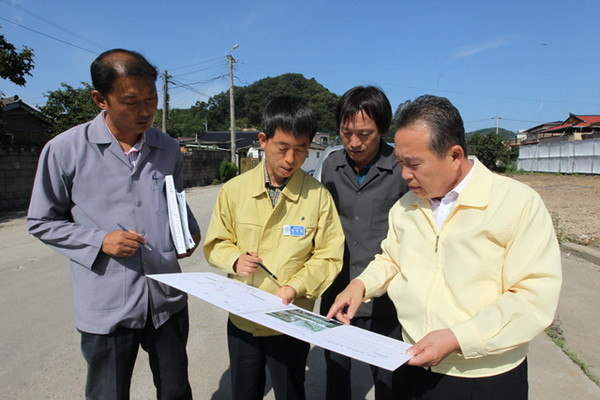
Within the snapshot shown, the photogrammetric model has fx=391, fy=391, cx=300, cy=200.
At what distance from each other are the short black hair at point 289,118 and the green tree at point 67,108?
17.5 meters

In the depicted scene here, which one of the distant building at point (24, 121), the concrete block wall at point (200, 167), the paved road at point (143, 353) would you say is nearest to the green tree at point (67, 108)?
the distant building at point (24, 121)

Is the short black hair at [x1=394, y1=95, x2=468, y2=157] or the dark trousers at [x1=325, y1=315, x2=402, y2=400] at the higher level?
the short black hair at [x1=394, y1=95, x2=468, y2=157]

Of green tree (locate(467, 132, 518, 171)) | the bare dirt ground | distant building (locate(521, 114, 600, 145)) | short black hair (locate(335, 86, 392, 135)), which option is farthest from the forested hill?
short black hair (locate(335, 86, 392, 135))

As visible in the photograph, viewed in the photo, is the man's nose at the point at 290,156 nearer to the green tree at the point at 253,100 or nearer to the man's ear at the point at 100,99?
the man's ear at the point at 100,99

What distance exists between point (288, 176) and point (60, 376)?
2.34m

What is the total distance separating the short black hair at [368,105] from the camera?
7.10ft

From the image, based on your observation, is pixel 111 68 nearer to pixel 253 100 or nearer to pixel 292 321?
pixel 292 321

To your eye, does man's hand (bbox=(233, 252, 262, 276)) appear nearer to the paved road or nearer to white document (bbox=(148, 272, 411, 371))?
white document (bbox=(148, 272, 411, 371))

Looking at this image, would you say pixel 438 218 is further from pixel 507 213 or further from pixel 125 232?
pixel 125 232

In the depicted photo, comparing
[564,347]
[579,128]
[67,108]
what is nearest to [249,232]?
[564,347]

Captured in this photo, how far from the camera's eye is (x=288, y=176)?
2.00 metres

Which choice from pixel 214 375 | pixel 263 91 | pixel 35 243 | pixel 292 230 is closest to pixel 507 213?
pixel 292 230

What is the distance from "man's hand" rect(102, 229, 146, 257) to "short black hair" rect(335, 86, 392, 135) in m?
1.29

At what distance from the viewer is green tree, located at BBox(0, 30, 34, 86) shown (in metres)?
10.1
